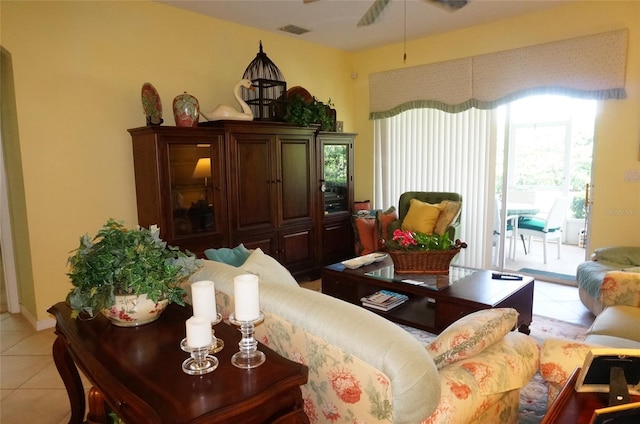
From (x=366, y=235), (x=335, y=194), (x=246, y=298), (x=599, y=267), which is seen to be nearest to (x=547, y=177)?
(x=599, y=267)

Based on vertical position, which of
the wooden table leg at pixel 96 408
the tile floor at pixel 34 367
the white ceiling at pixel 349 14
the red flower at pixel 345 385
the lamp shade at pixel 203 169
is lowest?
the tile floor at pixel 34 367

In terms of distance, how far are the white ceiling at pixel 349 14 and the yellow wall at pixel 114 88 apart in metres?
0.16

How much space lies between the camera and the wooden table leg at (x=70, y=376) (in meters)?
1.85

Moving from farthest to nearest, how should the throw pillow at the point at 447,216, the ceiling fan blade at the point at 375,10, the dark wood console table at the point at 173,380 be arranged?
the throw pillow at the point at 447,216
the ceiling fan blade at the point at 375,10
the dark wood console table at the point at 173,380

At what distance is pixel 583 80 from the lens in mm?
3875

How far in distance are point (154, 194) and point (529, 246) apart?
4746 millimetres

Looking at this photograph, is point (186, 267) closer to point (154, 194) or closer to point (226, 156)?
point (154, 194)

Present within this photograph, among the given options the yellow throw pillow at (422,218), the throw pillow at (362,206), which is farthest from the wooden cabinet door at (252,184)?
the throw pillow at (362,206)

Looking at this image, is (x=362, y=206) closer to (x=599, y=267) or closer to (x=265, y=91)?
(x=265, y=91)

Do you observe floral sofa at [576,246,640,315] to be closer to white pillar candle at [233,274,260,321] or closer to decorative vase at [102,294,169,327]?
white pillar candle at [233,274,260,321]

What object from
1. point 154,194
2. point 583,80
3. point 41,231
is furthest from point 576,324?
point 41,231

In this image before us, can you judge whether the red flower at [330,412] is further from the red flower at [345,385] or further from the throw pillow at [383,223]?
the throw pillow at [383,223]

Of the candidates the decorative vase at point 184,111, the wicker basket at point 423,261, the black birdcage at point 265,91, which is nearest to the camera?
the wicker basket at point 423,261

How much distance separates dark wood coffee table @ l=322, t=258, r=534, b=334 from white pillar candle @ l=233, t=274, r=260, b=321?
1.63 metres
